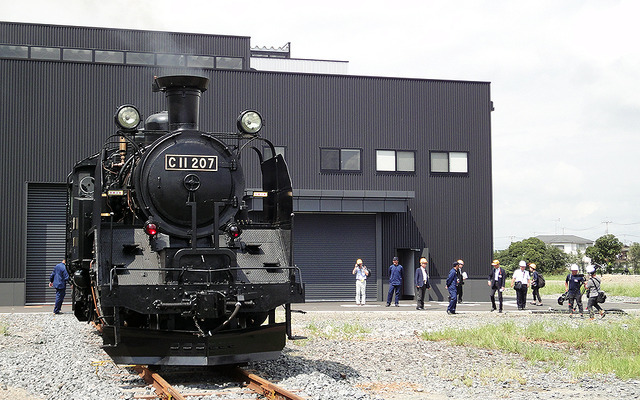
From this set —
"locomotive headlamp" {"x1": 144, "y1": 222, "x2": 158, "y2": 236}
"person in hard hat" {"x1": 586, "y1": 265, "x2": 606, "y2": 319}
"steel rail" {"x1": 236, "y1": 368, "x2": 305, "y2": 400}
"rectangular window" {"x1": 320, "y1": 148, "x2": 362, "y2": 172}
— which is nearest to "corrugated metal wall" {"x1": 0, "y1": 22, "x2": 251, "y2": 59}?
"rectangular window" {"x1": 320, "y1": 148, "x2": 362, "y2": 172}

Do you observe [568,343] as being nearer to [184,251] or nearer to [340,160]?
[184,251]

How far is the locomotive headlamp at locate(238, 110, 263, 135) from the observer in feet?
35.9

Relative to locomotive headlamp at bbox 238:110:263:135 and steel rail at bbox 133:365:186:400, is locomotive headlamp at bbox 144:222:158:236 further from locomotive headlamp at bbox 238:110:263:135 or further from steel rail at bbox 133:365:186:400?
locomotive headlamp at bbox 238:110:263:135

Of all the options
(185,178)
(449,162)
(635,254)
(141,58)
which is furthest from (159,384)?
(635,254)

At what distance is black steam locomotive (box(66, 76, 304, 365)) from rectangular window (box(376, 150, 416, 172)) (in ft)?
59.4

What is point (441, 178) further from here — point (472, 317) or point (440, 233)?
point (472, 317)

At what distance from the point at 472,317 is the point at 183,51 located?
16.5 meters

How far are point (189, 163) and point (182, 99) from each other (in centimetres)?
114

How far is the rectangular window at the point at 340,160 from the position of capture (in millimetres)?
28906

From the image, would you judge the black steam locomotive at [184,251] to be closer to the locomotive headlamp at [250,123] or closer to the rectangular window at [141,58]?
the locomotive headlamp at [250,123]

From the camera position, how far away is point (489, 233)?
3011cm

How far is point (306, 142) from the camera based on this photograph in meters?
28.8

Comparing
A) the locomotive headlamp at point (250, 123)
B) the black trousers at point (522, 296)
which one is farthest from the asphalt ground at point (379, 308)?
the locomotive headlamp at point (250, 123)

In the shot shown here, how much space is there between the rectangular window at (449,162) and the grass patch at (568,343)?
1300cm
